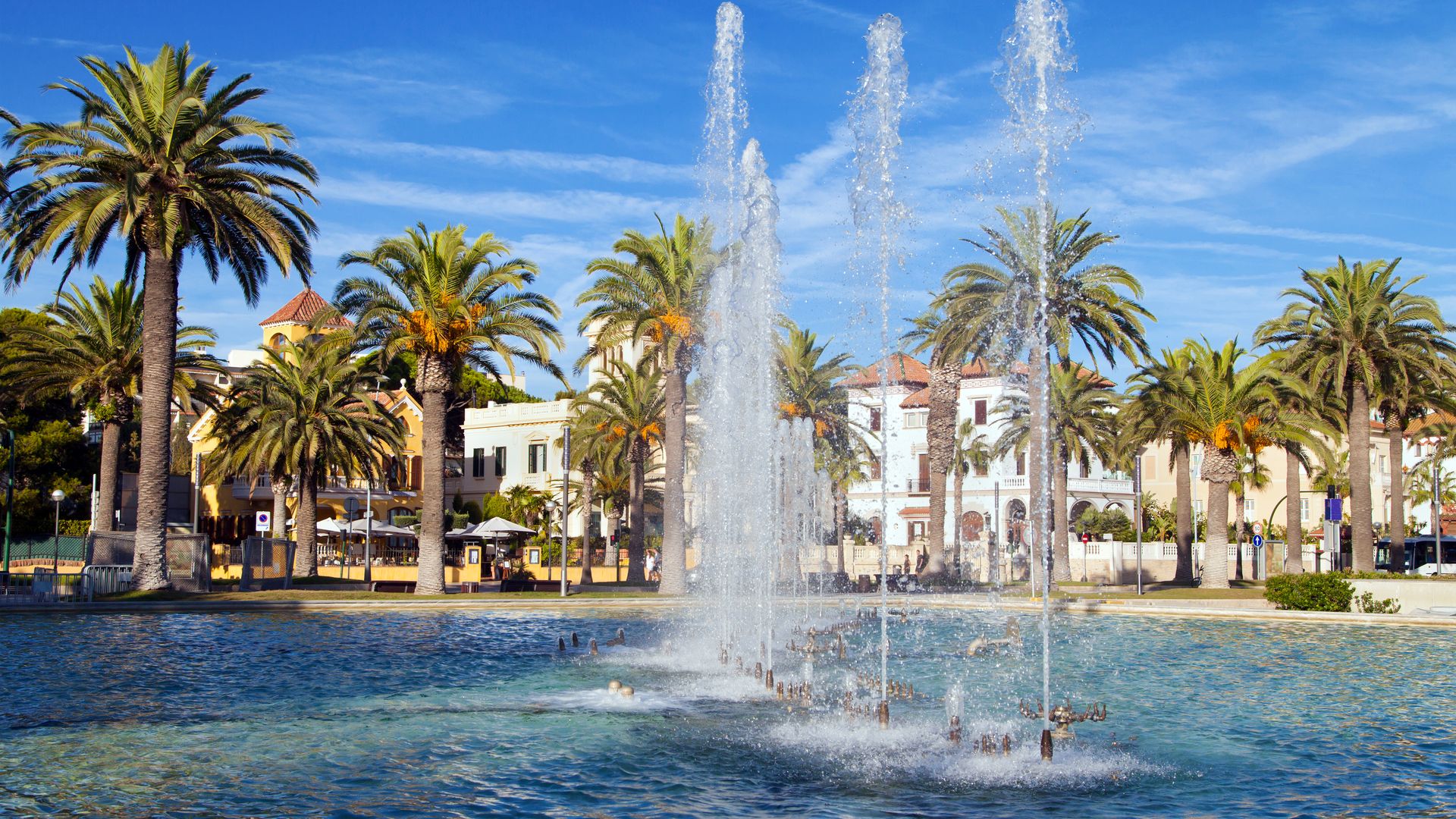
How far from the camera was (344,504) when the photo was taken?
57.1 meters

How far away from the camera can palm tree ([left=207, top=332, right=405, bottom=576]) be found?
44.7m

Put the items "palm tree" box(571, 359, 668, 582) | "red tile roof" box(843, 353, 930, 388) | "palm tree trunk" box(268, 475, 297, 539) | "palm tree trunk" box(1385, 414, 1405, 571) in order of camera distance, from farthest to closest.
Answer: "red tile roof" box(843, 353, 930, 388) < "palm tree trunk" box(268, 475, 297, 539) < "palm tree" box(571, 359, 668, 582) < "palm tree trunk" box(1385, 414, 1405, 571)

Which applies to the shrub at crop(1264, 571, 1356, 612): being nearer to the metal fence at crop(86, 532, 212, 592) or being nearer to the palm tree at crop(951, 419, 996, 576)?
the palm tree at crop(951, 419, 996, 576)

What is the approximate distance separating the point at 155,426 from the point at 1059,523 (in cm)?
2819

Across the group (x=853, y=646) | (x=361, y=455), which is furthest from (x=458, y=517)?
(x=853, y=646)

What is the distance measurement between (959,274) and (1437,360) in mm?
14604

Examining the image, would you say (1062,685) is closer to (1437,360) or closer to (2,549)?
(1437,360)

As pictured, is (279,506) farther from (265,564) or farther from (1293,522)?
(1293,522)

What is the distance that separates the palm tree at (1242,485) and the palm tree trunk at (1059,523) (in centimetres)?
668

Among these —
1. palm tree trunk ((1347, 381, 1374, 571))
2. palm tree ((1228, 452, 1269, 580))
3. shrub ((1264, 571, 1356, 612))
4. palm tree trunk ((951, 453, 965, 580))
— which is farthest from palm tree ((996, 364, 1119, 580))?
shrub ((1264, 571, 1356, 612))

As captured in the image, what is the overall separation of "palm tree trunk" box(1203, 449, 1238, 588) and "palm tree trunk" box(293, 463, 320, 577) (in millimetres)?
29814

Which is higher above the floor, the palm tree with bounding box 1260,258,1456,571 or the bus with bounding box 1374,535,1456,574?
the palm tree with bounding box 1260,258,1456,571

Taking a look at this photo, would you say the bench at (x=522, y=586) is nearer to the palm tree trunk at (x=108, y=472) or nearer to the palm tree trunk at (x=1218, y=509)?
the palm tree trunk at (x=108, y=472)

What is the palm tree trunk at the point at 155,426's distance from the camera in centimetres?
3153
